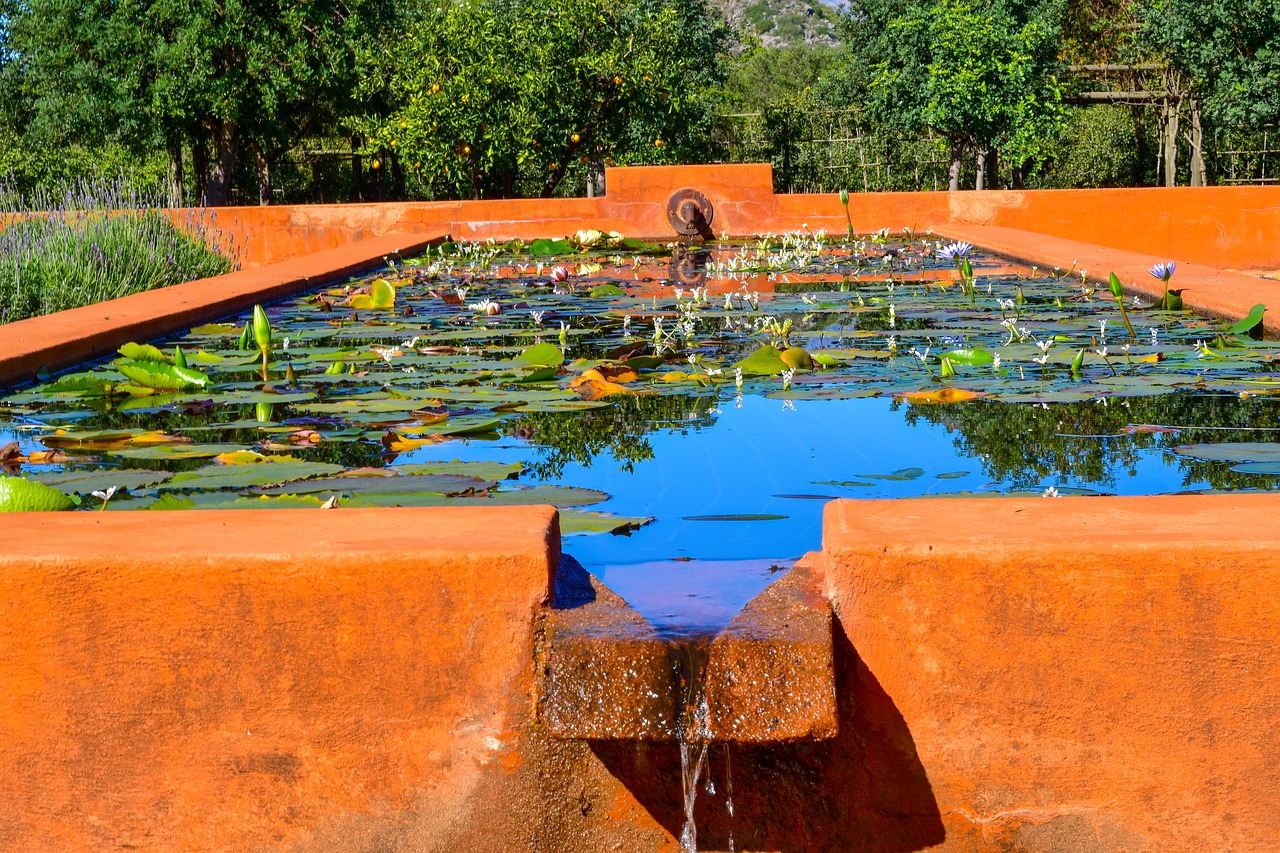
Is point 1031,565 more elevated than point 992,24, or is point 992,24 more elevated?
point 992,24

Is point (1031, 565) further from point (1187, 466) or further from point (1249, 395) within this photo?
point (1249, 395)

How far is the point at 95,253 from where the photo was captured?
688cm

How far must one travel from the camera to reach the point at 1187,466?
7.36 feet

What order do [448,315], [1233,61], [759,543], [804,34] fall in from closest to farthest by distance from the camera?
1. [759,543]
2. [448,315]
3. [1233,61]
4. [804,34]

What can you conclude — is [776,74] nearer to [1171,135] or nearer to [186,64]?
[1171,135]

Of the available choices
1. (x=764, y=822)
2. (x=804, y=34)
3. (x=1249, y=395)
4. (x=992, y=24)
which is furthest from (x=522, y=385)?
(x=804, y=34)

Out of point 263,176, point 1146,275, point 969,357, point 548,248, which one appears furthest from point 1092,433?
point 263,176

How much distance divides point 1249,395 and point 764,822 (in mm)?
1852

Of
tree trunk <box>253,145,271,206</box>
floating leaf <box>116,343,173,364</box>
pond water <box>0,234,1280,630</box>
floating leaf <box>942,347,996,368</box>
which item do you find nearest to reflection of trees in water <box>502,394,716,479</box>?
pond water <box>0,234,1280,630</box>

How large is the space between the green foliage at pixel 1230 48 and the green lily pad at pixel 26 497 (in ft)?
53.2

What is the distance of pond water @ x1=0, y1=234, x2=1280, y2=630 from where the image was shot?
6.76ft

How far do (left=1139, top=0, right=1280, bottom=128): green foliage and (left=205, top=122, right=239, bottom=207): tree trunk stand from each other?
12.5m

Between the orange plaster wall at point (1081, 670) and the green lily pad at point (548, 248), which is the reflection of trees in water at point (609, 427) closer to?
the orange plaster wall at point (1081, 670)

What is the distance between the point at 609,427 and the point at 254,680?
4.58 ft
